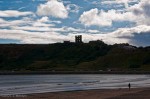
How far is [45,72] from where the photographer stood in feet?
641

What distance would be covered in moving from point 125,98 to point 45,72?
505ft

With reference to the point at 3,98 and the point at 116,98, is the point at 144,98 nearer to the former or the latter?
the point at 116,98

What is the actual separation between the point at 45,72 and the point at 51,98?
149214mm

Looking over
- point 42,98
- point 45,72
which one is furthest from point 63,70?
point 42,98

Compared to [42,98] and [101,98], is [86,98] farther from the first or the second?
[42,98]

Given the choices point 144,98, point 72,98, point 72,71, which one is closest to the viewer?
point 144,98

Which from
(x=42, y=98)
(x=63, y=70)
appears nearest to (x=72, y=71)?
(x=63, y=70)

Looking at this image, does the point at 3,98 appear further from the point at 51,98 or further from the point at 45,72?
the point at 45,72

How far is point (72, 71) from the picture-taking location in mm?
190125

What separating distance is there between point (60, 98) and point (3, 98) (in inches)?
250

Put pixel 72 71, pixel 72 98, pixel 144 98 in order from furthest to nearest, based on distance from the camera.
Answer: pixel 72 71, pixel 72 98, pixel 144 98

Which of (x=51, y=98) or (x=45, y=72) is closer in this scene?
(x=51, y=98)

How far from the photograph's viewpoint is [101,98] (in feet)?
151

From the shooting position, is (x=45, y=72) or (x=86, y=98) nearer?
(x=86, y=98)
